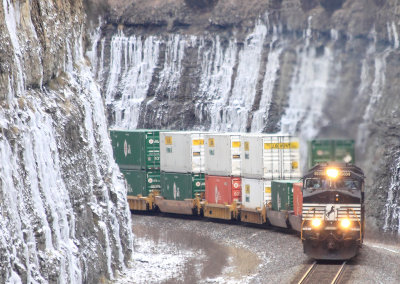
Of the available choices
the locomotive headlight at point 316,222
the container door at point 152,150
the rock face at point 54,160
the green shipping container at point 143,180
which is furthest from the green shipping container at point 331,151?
the green shipping container at point 143,180

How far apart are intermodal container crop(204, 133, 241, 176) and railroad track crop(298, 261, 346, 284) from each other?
14.0 meters

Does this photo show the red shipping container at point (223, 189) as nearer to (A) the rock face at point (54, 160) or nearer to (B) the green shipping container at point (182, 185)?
(B) the green shipping container at point (182, 185)

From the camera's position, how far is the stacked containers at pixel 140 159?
49656mm

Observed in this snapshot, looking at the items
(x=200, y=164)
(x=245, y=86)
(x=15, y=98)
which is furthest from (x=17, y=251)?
(x=245, y=86)

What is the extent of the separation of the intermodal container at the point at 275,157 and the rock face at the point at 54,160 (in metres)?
9.63

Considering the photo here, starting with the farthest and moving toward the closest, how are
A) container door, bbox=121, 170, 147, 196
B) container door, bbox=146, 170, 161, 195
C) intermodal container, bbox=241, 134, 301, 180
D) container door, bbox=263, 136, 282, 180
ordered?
1. container door, bbox=121, 170, 147, 196
2. container door, bbox=146, 170, 161, 195
3. container door, bbox=263, 136, 282, 180
4. intermodal container, bbox=241, 134, 301, 180

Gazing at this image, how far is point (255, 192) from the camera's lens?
43656 mm

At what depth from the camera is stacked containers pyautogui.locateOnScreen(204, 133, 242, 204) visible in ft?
148

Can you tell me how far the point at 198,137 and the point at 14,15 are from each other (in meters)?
22.7

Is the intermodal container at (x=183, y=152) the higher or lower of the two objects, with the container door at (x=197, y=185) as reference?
higher

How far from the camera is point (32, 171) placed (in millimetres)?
25031

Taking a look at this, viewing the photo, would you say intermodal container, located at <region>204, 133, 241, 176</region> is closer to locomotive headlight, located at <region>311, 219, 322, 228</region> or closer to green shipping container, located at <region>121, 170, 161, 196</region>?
green shipping container, located at <region>121, 170, 161, 196</region>

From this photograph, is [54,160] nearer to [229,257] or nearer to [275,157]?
[229,257]

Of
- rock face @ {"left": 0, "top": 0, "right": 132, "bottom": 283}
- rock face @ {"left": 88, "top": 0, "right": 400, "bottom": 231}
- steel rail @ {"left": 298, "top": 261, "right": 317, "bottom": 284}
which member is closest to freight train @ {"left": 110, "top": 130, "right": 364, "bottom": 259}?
steel rail @ {"left": 298, "top": 261, "right": 317, "bottom": 284}
